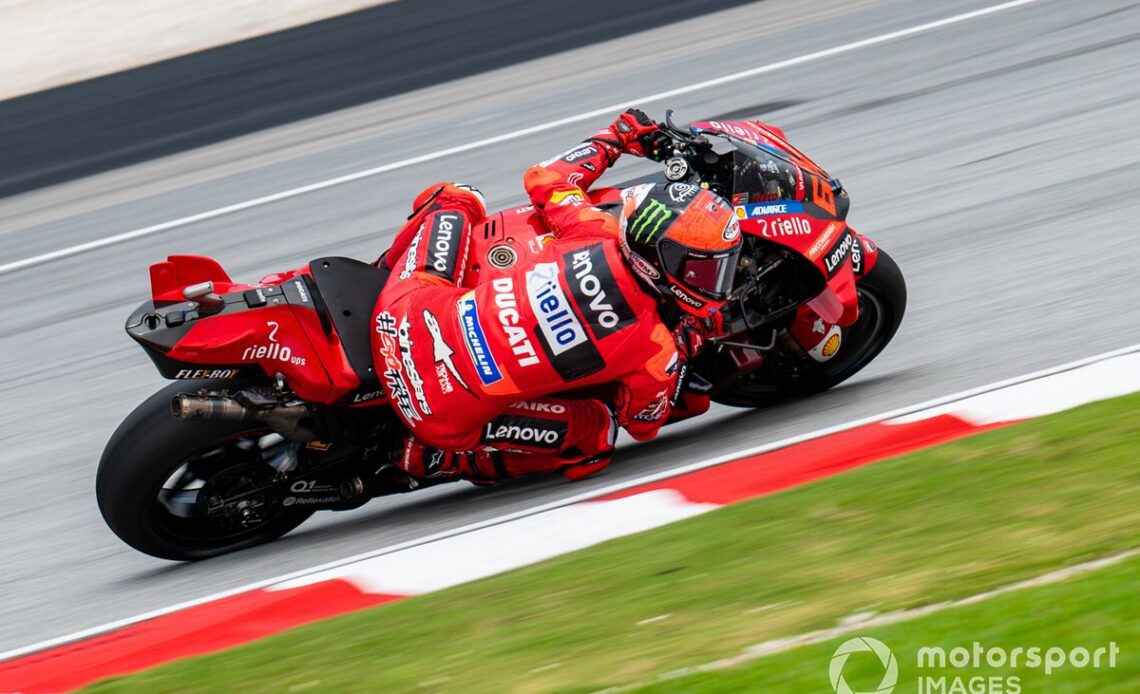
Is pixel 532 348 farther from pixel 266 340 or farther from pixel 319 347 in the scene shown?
pixel 266 340

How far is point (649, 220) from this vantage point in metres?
4.86

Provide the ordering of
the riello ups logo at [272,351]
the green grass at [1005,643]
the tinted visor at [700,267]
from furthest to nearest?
the riello ups logo at [272,351] → the tinted visor at [700,267] → the green grass at [1005,643]

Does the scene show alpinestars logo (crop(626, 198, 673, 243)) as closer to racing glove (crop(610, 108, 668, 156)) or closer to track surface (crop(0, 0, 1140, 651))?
racing glove (crop(610, 108, 668, 156))

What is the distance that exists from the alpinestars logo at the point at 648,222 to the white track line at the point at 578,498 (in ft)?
3.84

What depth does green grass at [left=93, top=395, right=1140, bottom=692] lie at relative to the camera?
13.1ft

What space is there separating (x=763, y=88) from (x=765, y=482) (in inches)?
201

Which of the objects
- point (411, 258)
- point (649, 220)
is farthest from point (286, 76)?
point (649, 220)

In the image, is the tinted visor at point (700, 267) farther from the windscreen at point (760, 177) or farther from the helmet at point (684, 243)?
the windscreen at point (760, 177)

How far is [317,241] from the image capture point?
8.53 meters

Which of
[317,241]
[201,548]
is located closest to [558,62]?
[317,241]

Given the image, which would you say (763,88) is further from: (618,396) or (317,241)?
(618,396)

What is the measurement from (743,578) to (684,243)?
125 cm

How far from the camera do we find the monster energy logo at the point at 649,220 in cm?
484

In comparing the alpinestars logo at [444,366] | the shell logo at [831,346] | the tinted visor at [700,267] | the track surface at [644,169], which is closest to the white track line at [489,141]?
the track surface at [644,169]
